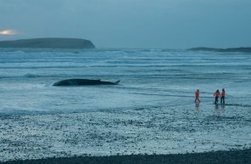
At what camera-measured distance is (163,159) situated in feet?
46.7

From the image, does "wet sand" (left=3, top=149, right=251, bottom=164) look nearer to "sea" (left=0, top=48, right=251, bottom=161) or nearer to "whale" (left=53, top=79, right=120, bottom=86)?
"sea" (left=0, top=48, right=251, bottom=161)

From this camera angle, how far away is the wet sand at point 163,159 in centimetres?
1390

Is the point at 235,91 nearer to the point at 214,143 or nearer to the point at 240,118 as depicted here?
the point at 240,118

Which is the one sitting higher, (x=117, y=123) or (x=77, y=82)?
(x=117, y=123)

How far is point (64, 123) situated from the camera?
20578mm

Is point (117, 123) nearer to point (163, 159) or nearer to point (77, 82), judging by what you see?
point (163, 159)

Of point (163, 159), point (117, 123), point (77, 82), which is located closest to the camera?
point (163, 159)

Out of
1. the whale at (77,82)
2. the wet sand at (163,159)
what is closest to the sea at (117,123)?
the wet sand at (163,159)

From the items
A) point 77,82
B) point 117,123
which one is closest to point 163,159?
point 117,123

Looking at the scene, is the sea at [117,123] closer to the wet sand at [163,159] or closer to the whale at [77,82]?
the wet sand at [163,159]

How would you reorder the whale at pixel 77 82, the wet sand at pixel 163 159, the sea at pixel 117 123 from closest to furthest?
1. the wet sand at pixel 163 159
2. the sea at pixel 117 123
3. the whale at pixel 77 82

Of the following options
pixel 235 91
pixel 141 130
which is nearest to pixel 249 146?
pixel 141 130

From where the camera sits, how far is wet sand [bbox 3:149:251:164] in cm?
1390

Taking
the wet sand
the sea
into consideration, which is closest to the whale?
the sea
